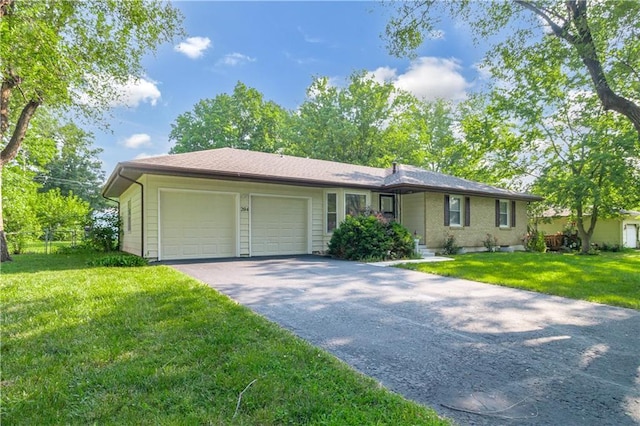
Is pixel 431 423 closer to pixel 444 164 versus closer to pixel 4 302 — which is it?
pixel 4 302

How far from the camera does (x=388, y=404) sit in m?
2.19

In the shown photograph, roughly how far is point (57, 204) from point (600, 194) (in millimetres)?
26963

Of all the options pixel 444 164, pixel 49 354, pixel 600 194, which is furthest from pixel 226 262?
pixel 444 164

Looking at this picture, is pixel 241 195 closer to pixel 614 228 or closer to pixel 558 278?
pixel 558 278

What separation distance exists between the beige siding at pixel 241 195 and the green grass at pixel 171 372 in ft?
17.8

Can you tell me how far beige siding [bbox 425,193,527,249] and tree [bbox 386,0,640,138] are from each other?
20.8 feet

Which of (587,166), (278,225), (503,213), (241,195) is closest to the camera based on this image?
(241,195)

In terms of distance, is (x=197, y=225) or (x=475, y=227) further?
(x=475, y=227)

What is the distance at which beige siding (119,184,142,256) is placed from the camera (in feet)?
34.2

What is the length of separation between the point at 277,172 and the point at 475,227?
8947 millimetres

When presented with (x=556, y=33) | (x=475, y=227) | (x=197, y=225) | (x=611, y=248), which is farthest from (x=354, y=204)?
(x=611, y=248)

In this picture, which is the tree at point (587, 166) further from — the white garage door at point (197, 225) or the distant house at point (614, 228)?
the white garage door at point (197, 225)

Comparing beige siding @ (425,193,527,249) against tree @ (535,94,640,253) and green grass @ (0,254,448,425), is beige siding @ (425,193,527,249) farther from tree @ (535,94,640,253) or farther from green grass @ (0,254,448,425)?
green grass @ (0,254,448,425)

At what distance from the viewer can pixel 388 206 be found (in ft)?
45.2
